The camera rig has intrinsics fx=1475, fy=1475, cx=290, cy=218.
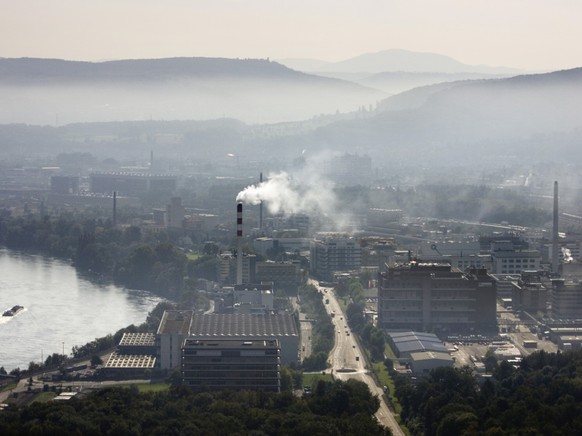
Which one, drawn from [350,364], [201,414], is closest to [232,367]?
[201,414]

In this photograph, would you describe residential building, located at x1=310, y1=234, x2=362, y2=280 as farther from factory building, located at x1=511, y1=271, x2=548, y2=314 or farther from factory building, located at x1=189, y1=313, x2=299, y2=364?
factory building, located at x1=189, y1=313, x2=299, y2=364

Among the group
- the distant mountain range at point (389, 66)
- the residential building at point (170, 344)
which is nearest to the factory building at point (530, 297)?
the residential building at point (170, 344)

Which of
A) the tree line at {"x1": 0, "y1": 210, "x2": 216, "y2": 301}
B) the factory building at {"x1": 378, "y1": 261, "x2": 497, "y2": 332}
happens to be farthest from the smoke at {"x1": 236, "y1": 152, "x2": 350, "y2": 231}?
the factory building at {"x1": 378, "y1": 261, "x2": 497, "y2": 332}

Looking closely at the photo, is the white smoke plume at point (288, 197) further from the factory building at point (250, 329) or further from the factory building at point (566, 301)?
the factory building at point (250, 329)

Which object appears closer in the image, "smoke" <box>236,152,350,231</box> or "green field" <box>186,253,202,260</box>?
"green field" <box>186,253,202,260</box>

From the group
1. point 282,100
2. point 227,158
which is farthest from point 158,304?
point 282,100

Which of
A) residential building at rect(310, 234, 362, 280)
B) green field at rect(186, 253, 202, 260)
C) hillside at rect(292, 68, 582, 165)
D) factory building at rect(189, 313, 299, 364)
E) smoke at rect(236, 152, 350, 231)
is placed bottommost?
factory building at rect(189, 313, 299, 364)
